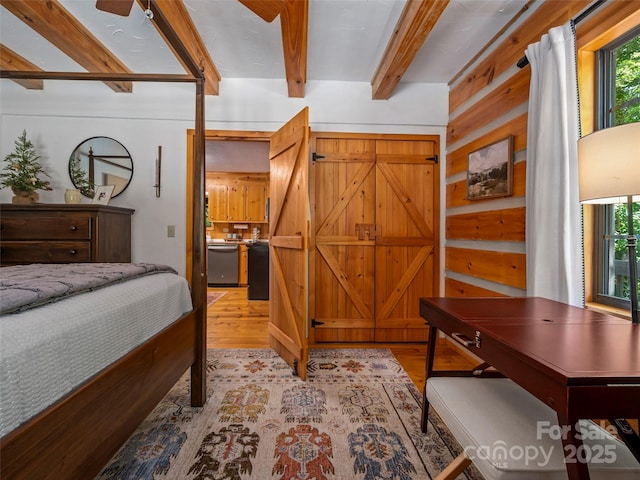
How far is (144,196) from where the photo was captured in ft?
9.73

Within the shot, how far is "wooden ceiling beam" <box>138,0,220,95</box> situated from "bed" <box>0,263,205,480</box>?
1.15 metres

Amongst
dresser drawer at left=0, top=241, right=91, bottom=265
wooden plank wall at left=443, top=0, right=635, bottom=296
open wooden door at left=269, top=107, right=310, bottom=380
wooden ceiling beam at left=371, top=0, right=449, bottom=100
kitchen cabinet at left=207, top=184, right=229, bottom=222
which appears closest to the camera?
wooden ceiling beam at left=371, top=0, right=449, bottom=100

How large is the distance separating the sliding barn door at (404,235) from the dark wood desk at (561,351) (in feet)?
5.30

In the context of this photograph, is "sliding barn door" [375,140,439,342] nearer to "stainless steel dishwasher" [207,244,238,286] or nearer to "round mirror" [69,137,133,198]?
"round mirror" [69,137,133,198]

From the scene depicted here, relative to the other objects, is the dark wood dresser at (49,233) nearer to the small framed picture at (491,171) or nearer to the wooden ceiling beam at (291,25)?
the wooden ceiling beam at (291,25)

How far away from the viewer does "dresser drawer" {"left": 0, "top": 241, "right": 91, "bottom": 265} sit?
241cm

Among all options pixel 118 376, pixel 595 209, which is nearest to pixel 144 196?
pixel 118 376

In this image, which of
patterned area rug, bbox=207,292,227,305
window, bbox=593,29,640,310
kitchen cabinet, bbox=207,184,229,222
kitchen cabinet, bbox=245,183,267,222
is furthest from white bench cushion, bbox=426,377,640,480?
kitchen cabinet, bbox=207,184,229,222

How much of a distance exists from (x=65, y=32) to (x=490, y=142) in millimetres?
3133

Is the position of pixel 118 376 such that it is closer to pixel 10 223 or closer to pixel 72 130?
pixel 10 223

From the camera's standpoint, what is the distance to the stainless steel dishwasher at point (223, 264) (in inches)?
233

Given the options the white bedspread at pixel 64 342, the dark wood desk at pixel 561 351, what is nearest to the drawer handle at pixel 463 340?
the dark wood desk at pixel 561 351

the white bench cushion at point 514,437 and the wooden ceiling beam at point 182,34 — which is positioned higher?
the wooden ceiling beam at point 182,34

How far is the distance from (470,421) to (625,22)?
6.31 ft
